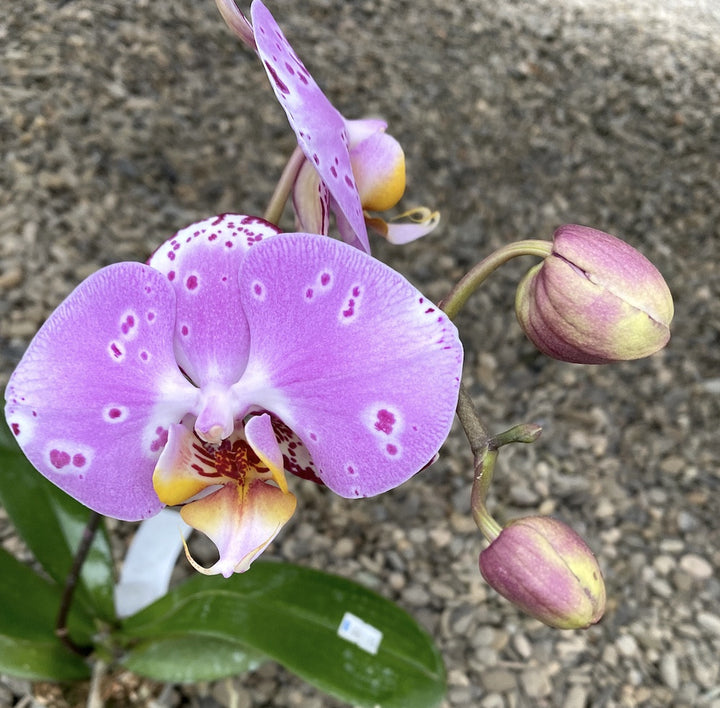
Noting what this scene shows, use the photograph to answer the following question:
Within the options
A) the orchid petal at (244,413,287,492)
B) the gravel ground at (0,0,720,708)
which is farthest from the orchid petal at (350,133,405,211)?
the gravel ground at (0,0,720,708)

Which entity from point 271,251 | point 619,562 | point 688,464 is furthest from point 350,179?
point 688,464

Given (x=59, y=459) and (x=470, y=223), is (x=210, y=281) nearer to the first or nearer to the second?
(x=59, y=459)

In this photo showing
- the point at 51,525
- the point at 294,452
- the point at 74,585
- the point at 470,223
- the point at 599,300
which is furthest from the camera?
the point at 470,223

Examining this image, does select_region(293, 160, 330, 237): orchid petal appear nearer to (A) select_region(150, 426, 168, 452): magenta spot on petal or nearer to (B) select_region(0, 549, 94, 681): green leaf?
(A) select_region(150, 426, 168, 452): magenta spot on petal

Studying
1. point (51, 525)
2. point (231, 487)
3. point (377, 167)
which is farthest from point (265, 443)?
point (51, 525)

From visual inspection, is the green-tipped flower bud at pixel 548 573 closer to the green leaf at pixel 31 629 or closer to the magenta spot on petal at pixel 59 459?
the magenta spot on petal at pixel 59 459
